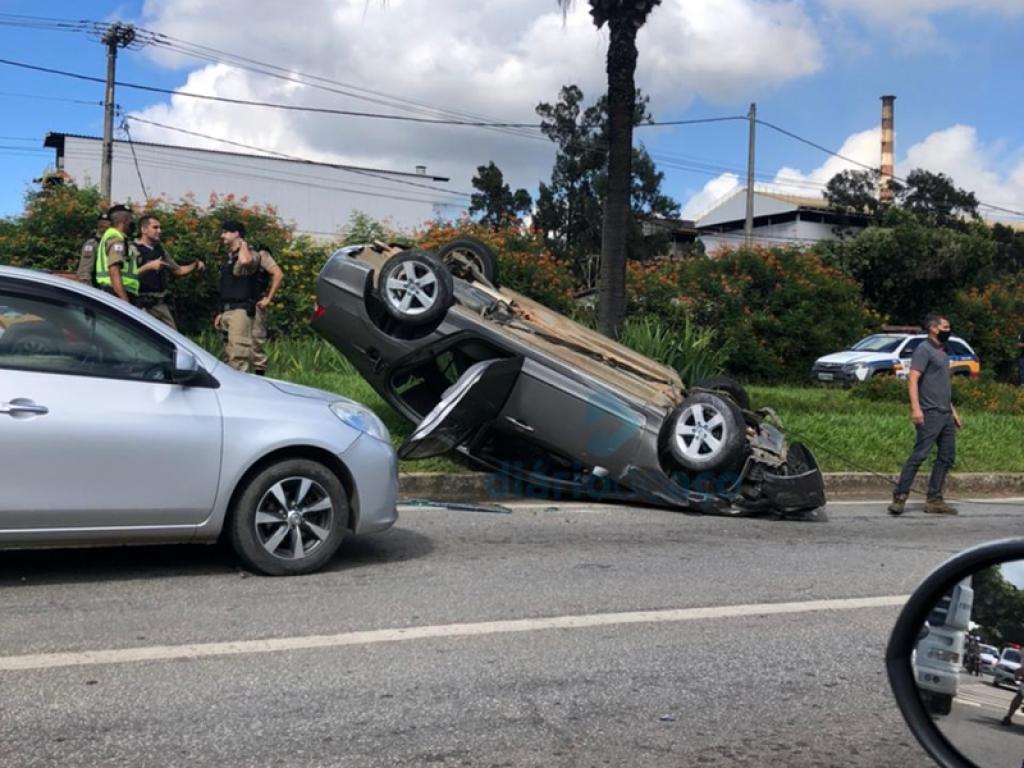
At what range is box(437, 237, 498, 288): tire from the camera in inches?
376

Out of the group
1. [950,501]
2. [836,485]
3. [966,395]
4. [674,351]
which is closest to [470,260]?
[674,351]

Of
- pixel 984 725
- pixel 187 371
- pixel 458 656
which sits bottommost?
pixel 458 656

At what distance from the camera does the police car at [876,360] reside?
19516 millimetres

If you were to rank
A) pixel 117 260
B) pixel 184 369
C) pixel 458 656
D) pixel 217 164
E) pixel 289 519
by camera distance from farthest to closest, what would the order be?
pixel 217 164, pixel 117 260, pixel 289 519, pixel 184 369, pixel 458 656

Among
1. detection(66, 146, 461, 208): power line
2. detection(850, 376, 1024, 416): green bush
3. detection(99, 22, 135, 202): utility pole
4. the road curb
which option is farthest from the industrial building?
the road curb

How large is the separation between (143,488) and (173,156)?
5194 centimetres

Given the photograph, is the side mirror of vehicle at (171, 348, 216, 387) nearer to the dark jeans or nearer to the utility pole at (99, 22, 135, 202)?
the dark jeans

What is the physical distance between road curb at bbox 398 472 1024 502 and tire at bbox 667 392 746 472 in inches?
59.3

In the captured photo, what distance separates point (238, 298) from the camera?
395 inches

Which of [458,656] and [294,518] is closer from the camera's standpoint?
[458,656]

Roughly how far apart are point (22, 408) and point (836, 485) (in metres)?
7.76

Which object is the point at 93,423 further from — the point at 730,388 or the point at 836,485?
the point at 836,485

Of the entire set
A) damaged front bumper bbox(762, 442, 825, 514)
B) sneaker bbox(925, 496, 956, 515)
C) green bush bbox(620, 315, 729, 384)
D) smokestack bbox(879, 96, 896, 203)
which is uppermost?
smokestack bbox(879, 96, 896, 203)

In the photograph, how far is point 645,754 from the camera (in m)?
3.47
